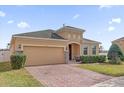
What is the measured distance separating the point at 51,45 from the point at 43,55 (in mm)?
1542

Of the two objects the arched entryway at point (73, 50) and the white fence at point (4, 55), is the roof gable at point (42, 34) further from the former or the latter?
the white fence at point (4, 55)

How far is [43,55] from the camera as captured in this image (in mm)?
22422

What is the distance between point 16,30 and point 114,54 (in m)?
12.3

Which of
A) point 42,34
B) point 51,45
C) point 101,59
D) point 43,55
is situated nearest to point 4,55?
point 42,34

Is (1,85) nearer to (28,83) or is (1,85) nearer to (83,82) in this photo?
(28,83)

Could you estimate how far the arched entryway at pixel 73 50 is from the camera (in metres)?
27.4

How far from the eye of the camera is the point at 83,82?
12141 mm

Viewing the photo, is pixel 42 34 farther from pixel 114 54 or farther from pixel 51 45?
pixel 114 54

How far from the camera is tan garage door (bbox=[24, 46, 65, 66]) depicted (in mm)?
21312

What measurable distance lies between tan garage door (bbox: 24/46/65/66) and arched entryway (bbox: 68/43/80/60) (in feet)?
11.7

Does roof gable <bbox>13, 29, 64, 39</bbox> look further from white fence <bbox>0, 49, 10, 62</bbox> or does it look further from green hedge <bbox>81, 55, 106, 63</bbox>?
white fence <bbox>0, 49, 10, 62</bbox>

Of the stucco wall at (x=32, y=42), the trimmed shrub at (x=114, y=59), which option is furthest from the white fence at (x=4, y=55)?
the trimmed shrub at (x=114, y=59)

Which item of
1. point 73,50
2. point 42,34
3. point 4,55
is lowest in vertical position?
point 4,55
